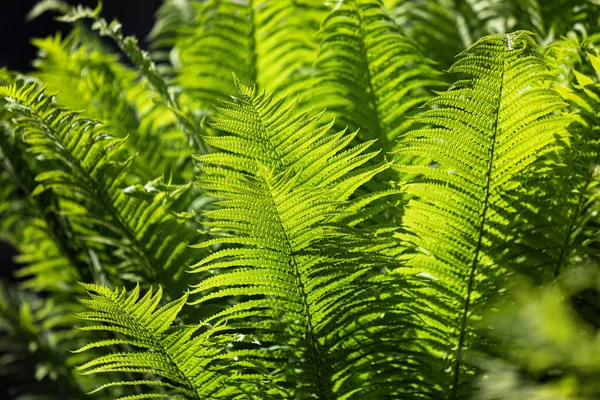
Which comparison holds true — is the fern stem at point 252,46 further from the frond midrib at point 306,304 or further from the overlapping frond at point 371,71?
the frond midrib at point 306,304

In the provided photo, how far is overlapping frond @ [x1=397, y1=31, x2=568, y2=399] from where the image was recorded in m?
0.67

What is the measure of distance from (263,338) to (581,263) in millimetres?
386

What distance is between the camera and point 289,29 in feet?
3.75

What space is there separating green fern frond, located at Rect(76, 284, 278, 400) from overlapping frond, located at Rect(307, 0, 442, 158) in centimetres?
40

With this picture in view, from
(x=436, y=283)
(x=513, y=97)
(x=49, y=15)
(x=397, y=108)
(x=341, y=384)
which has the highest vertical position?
(x=49, y=15)

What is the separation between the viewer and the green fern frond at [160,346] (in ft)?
2.05

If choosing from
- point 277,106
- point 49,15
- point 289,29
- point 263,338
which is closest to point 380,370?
point 263,338

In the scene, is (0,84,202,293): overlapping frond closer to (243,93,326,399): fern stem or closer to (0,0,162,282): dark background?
(243,93,326,399): fern stem

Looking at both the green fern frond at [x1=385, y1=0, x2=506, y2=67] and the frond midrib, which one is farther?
the green fern frond at [x1=385, y1=0, x2=506, y2=67]

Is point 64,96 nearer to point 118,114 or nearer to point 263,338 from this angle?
point 118,114

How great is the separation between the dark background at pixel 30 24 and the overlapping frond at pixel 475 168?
2747 mm

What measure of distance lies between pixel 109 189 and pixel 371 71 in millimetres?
396

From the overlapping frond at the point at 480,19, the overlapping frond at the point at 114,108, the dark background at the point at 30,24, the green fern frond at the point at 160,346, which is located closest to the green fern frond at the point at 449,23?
the overlapping frond at the point at 480,19

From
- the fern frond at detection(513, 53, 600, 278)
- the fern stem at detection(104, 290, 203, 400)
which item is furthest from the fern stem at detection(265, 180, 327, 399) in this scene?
the fern frond at detection(513, 53, 600, 278)
